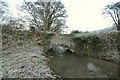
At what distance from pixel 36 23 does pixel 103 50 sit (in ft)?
21.2

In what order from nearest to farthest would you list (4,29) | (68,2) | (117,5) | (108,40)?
1. (4,29)
2. (108,40)
3. (117,5)
4. (68,2)

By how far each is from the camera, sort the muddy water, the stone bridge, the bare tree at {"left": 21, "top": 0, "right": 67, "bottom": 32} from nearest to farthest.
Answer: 1. the muddy water
2. the stone bridge
3. the bare tree at {"left": 21, "top": 0, "right": 67, "bottom": 32}

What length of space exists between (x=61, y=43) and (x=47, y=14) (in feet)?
12.9

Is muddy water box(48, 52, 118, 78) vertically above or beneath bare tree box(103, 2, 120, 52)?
beneath

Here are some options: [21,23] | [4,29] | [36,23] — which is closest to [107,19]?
[36,23]

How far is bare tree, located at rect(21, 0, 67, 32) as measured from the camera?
579 inches

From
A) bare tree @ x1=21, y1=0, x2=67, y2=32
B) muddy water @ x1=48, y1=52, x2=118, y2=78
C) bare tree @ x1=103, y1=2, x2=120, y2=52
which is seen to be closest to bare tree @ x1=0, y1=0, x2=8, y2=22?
bare tree @ x1=21, y1=0, x2=67, y2=32

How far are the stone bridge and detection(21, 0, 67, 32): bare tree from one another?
9.09 ft

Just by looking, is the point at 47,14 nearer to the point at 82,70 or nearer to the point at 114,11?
the point at 114,11

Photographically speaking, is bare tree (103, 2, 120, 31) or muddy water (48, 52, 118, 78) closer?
muddy water (48, 52, 118, 78)

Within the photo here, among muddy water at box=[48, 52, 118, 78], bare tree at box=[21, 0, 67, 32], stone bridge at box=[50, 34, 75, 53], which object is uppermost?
bare tree at box=[21, 0, 67, 32]

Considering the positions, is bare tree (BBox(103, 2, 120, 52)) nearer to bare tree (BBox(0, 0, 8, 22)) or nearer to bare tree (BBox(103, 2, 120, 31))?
bare tree (BBox(103, 2, 120, 31))

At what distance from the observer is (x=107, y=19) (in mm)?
14320

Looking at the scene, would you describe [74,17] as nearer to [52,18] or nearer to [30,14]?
[52,18]
